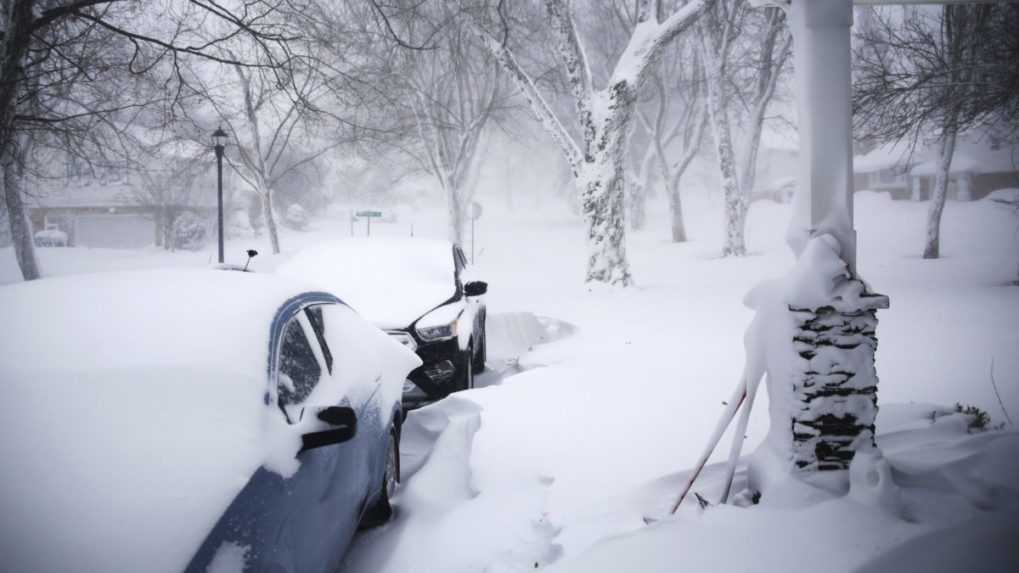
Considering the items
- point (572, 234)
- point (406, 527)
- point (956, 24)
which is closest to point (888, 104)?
point (956, 24)

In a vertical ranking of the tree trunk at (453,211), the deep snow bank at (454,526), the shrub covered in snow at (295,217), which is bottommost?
the deep snow bank at (454,526)

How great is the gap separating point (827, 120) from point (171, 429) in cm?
342

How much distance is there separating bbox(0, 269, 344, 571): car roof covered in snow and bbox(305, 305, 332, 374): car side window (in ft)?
1.60

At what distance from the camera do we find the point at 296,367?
9.10ft

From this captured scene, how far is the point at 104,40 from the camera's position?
32.3ft

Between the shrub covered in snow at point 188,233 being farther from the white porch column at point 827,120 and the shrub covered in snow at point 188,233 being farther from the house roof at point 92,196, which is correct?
the white porch column at point 827,120

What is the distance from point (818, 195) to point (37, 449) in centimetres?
360

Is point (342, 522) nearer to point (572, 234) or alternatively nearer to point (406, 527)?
point (406, 527)

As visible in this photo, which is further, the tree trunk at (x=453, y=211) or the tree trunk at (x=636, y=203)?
the tree trunk at (x=636, y=203)

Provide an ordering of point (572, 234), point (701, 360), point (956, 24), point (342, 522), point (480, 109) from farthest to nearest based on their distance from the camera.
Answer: point (572, 234)
point (480, 109)
point (956, 24)
point (701, 360)
point (342, 522)

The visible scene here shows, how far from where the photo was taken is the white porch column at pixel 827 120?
3.25 metres

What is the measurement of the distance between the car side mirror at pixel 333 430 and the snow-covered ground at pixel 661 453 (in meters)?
1.17

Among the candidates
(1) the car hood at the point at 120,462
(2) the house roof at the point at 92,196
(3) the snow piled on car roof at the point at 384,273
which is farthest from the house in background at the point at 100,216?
(1) the car hood at the point at 120,462

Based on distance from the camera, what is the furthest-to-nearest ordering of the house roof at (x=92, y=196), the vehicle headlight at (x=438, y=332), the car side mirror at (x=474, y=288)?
the house roof at (x=92, y=196)
the car side mirror at (x=474, y=288)
the vehicle headlight at (x=438, y=332)
